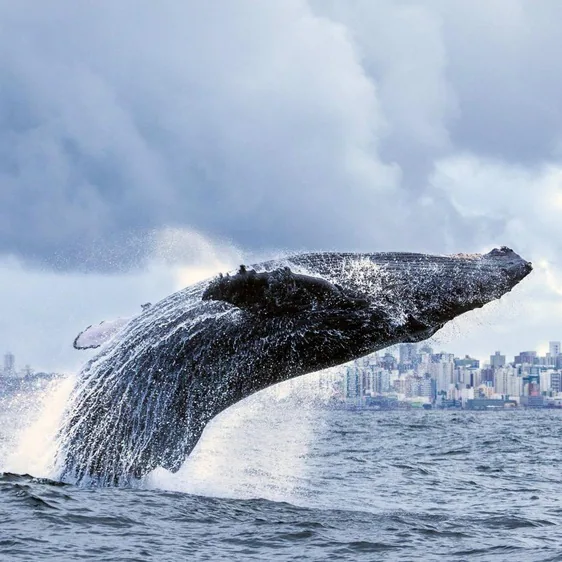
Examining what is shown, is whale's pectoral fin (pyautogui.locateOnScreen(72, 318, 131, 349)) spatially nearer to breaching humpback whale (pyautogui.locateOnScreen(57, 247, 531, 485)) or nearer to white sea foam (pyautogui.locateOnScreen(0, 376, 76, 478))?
breaching humpback whale (pyautogui.locateOnScreen(57, 247, 531, 485))

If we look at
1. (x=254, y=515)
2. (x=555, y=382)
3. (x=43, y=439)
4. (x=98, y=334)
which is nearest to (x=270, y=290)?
(x=254, y=515)

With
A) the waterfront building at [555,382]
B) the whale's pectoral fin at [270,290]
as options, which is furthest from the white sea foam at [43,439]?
the waterfront building at [555,382]

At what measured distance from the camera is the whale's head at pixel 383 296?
450 inches

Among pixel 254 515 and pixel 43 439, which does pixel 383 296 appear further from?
pixel 43 439

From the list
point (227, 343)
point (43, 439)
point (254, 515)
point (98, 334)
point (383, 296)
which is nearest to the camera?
point (254, 515)

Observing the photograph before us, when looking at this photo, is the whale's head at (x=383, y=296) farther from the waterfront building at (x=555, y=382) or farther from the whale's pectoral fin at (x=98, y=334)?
the waterfront building at (x=555, y=382)

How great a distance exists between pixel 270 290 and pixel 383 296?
1633 millimetres

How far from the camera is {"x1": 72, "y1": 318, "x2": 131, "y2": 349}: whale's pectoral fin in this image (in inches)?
479

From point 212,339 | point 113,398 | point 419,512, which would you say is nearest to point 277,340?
point 212,339

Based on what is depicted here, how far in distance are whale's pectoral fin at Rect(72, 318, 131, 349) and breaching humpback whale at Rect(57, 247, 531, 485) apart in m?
0.05

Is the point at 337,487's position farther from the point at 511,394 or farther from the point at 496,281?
the point at 511,394

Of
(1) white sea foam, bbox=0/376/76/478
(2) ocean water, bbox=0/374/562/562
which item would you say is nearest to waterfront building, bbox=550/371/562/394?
(2) ocean water, bbox=0/374/562/562

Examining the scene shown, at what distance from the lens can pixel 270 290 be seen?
10.4m

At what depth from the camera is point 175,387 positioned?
39.4 ft
